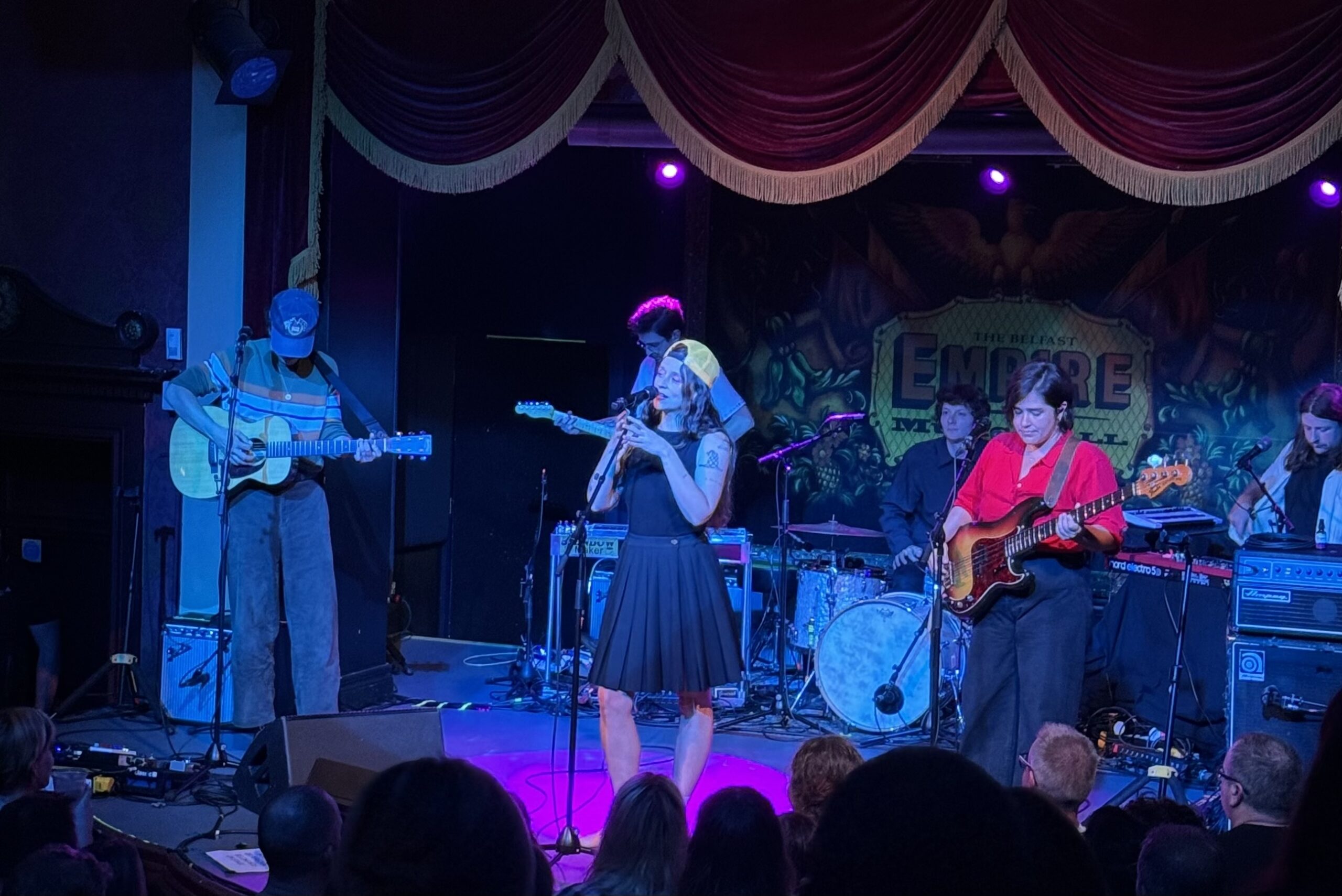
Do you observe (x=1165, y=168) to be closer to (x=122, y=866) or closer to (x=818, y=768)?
(x=818, y=768)

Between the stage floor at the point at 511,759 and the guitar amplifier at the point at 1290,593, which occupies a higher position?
the guitar amplifier at the point at 1290,593

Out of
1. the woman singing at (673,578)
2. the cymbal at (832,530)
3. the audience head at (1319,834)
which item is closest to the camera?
the audience head at (1319,834)

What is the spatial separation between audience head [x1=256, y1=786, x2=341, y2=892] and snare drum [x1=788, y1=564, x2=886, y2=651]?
15.9ft

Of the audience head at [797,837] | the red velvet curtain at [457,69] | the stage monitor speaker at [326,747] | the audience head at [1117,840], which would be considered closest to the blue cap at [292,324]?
the red velvet curtain at [457,69]

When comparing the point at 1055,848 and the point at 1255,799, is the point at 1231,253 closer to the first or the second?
the point at 1255,799

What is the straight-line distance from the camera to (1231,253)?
31.3 ft

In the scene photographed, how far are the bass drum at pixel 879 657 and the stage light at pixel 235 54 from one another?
4.45 m

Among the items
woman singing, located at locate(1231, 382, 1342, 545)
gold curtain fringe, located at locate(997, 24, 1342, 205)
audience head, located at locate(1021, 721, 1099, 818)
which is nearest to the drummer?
woman singing, located at locate(1231, 382, 1342, 545)

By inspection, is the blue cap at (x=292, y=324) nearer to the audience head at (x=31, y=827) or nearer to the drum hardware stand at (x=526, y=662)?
the drum hardware stand at (x=526, y=662)

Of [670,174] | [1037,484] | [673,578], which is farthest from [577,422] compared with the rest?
[670,174]

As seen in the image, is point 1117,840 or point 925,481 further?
point 925,481

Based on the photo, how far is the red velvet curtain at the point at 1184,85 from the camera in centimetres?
628

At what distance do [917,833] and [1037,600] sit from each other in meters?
4.45

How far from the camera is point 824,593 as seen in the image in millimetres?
8867
